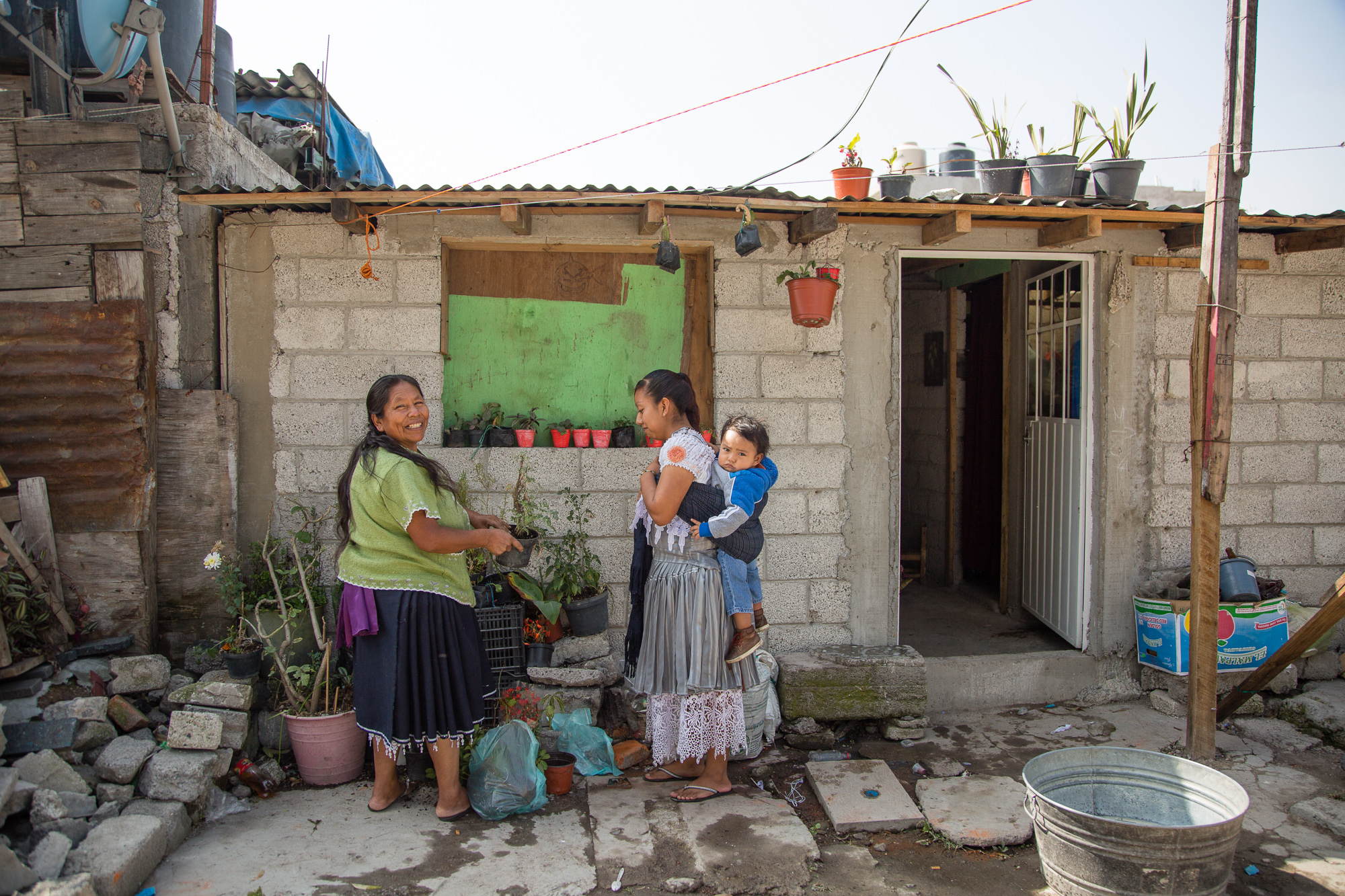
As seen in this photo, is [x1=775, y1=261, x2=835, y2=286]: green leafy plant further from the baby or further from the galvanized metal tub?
the galvanized metal tub

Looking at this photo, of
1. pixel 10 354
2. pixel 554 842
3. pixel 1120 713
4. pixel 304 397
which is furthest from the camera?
pixel 1120 713

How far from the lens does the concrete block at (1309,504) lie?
16.7 feet

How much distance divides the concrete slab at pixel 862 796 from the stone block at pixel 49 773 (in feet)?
10.1

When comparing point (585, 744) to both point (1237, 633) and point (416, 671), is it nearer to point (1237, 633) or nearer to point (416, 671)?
point (416, 671)

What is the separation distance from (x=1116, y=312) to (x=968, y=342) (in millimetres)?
2308

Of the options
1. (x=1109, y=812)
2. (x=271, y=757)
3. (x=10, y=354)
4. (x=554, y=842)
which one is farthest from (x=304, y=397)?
(x=1109, y=812)

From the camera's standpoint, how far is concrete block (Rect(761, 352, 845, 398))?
472cm

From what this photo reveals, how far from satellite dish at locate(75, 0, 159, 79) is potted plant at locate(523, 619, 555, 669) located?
3.64 metres

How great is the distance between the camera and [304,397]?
4.52 meters

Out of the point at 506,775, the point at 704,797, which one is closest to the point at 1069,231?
the point at 704,797

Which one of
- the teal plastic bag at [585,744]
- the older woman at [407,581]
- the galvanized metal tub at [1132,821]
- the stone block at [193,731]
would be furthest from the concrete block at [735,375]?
the stone block at [193,731]

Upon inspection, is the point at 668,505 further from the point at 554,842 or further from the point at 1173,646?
the point at 1173,646

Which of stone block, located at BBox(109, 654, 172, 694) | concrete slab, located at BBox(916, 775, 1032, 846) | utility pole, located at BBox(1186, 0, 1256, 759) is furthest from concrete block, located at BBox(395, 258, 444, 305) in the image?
utility pole, located at BBox(1186, 0, 1256, 759)

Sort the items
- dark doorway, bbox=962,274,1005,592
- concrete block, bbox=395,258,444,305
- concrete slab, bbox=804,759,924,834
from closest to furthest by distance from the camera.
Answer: concrete slab, bbox=804,759,924,834 < concrete block, bbox=395,258,444,305 < dark doorway, bbox=962,274,1005,592
